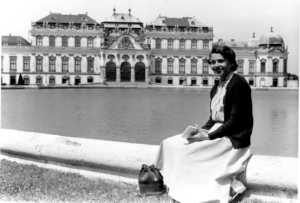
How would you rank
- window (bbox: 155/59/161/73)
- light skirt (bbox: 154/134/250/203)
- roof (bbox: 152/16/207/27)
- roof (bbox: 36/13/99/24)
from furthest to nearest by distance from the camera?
roof (bbox: 152/16/207/27), roof (bbox: 36/13/99/24), window (bbox: 155/59/161/73), light skirt (bbox: 154/134/250/203)

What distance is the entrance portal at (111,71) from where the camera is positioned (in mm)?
62656

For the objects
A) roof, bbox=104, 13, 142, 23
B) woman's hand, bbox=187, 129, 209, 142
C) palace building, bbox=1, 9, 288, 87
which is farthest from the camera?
roof, bbox=104, 13, 142, 23

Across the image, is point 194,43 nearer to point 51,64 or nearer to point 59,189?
point 51,64

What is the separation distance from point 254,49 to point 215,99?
65950 mm

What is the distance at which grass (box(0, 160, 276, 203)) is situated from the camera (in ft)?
14.9

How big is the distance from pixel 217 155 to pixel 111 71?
59.1 m

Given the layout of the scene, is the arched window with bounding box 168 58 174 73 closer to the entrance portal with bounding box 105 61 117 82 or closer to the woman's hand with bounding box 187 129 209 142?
the entrance portal with bounding box 105 61 117 82

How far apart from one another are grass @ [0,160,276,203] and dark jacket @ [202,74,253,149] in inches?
28.3

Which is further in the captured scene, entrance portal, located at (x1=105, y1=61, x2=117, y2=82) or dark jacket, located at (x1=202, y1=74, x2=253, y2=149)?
entrance portal, located at (x1=105, y1=61, x2=117, y2=82)

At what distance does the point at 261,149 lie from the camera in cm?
895

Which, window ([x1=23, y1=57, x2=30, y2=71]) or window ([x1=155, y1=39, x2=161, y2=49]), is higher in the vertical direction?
window ([x1=155, y1=39, x2=161, y2=49])

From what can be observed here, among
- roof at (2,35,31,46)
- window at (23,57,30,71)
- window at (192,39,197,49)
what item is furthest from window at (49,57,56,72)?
window at (192,39,197,49)

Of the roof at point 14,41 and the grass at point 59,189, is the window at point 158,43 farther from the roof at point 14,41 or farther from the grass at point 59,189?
the grass at point 59,189

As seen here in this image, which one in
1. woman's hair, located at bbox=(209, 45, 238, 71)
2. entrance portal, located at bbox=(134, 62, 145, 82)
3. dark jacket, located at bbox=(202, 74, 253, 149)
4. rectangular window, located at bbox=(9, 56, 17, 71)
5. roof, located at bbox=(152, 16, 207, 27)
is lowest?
dark jacket, located at bbox=(202, 74, 253, 149)
